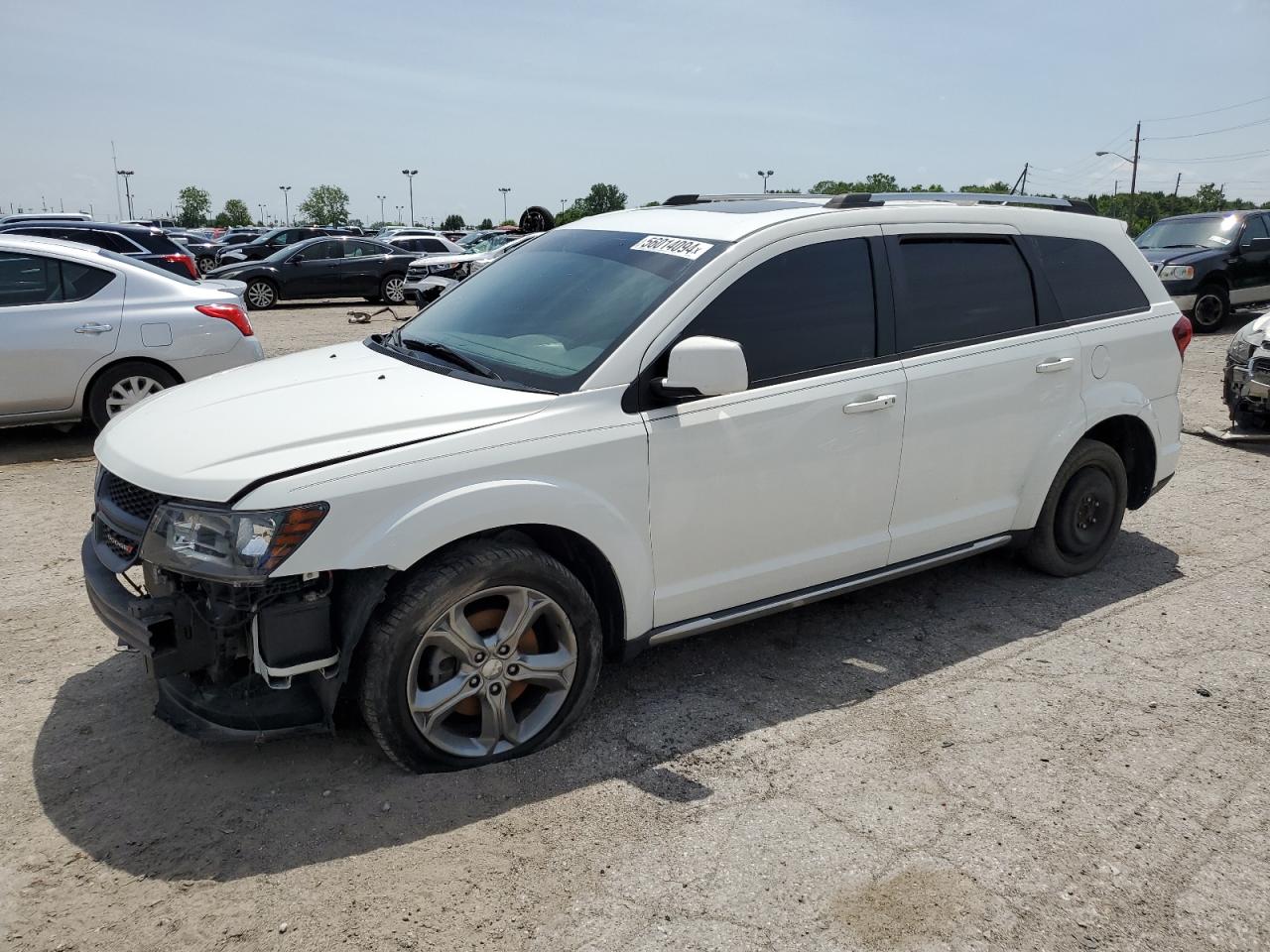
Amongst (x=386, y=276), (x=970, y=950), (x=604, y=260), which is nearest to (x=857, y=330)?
(x=604, y=260)

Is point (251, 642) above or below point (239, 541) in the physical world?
below

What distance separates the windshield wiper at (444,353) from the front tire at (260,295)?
60.5ft

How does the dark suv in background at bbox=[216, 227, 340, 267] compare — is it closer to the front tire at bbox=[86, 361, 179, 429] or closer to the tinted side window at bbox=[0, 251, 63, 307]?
the tinted side window at bbox=[0, 251, 63, 307]

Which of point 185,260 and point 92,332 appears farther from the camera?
point 185,260

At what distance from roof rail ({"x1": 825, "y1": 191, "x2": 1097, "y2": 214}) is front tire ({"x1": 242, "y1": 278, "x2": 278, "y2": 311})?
18.9 meters

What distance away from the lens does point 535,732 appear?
354 cm

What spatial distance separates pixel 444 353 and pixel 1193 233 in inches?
625

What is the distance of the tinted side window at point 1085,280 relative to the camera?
16.1 ft

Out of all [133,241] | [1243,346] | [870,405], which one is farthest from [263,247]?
[870,405]

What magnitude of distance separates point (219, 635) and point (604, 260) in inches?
80.6

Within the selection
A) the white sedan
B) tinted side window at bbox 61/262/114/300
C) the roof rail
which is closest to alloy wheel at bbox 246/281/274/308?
the white sedan

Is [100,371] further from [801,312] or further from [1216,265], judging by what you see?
[1216,265]

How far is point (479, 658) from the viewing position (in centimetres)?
335

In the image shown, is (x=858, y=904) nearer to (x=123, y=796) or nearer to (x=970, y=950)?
(x=970, y=950)
